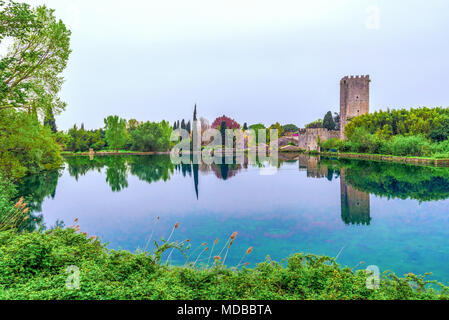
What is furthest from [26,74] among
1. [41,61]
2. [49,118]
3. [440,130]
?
[440,130]

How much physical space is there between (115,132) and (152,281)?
6460 cm

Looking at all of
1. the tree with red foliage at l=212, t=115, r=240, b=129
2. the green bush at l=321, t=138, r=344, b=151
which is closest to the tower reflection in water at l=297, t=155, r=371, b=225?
the green bush at l=321, t=138, r=344, b=151

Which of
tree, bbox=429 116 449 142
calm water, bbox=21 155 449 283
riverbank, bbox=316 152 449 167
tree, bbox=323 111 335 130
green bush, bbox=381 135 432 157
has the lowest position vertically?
calm water, bbox=21 155 449 283

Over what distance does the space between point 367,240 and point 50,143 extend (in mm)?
24144

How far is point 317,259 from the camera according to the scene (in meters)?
5.59

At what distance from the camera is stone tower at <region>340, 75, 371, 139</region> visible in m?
57.7

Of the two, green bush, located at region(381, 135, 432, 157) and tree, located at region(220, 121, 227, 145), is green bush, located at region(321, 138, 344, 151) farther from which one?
tree, located at region(220, 121, 227, 145)

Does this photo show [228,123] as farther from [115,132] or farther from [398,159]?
[398,159]

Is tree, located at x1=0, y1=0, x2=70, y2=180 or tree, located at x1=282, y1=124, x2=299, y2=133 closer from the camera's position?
tree, located at x1=0, y1=0, x2=70, y2=180

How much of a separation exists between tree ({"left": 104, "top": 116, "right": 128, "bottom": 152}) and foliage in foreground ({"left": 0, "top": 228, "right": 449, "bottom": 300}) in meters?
A: 61.9

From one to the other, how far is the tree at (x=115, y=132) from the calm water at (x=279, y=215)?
43765 mm

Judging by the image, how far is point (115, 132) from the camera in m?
63.8
